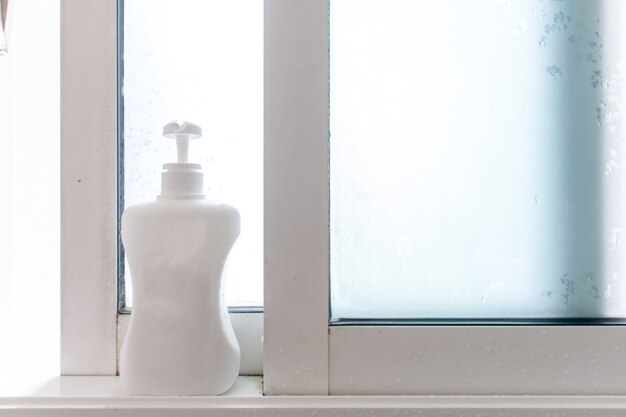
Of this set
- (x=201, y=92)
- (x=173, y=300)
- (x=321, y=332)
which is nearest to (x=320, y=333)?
(x=321, y=332)

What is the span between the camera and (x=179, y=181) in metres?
0.51

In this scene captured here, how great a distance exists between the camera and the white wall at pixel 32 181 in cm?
59

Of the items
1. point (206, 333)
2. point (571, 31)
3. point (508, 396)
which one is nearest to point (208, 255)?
point (206, 333)

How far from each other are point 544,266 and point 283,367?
278 mm

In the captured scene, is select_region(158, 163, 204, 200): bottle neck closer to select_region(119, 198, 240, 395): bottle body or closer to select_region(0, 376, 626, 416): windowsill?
select_region(119, 198, 240, 395): bottle body

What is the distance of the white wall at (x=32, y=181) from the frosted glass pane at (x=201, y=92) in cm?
9

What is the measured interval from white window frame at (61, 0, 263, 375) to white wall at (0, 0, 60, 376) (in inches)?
2.1

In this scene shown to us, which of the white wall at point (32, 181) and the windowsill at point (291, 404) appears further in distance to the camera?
the white wall at point (32, 181)

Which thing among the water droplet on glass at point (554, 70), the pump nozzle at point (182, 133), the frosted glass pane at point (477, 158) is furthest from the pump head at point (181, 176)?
the water droplet on glass at point (554, 70)

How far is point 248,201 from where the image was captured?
587 mm

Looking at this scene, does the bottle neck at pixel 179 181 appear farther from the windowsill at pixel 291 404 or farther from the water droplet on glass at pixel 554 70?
the water droplet on glass at pixel 554 70

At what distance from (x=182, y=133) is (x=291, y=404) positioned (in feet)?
0.88

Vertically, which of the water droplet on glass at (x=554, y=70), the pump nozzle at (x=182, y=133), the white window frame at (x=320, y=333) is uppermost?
the water droplet on glass at (x=554, y=70)

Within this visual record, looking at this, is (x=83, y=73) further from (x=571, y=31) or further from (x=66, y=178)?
(x=571, y=31)
